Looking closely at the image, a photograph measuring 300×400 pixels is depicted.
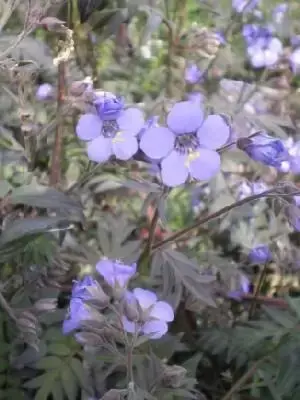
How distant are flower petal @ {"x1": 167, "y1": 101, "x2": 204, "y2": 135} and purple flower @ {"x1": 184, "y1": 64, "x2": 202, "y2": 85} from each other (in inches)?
26.6

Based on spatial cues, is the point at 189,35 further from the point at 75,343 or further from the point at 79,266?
the point at 75,343

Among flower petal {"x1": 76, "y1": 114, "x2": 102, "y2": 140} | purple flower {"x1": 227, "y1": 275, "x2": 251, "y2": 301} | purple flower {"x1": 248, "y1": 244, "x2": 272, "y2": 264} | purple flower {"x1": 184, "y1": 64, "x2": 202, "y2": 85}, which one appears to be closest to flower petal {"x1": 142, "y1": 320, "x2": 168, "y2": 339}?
flower petal {"x1": 76, "y1": 114, "x2": 102, "y2": 140}

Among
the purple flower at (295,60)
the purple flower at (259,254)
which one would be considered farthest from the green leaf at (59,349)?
the purple flower at (295,60)

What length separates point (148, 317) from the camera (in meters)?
0.88

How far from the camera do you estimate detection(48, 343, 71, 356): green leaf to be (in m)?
1.04

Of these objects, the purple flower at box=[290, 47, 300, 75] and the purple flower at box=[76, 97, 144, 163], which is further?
the purple flower at box=[290, 47, 300, 75]

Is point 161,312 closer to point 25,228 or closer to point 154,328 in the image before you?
point 154,328

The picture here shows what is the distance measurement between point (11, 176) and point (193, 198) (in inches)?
22.7

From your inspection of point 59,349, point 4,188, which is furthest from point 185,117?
point 59,349

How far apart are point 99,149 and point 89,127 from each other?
0.12ft

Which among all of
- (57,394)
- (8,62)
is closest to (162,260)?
(57,394)

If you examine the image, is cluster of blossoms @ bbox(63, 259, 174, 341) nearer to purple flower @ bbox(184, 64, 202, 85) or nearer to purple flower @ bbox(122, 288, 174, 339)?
purple flower @ bbox(122, 288, 174, 339)

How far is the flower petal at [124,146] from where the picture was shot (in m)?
1.00

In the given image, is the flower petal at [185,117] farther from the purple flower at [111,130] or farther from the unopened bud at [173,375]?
the unopened bud at [173,375]
